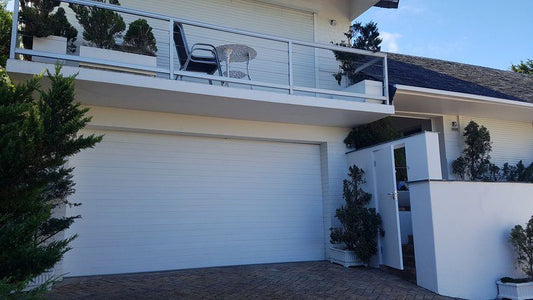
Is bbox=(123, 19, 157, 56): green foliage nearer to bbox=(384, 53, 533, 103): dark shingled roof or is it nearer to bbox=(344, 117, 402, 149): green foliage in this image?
bbox=(344, 117, 402, 149): green foliage

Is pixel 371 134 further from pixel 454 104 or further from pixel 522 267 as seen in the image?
pixel 522 267

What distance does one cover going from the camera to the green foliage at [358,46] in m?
9.07

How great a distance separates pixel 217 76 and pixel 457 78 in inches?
278

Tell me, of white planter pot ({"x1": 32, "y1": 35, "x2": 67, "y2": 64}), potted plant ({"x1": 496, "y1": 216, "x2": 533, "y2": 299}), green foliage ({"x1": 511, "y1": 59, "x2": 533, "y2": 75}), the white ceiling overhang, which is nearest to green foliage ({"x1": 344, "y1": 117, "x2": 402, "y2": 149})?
the white ceiling overhang

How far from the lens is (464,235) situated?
704cm

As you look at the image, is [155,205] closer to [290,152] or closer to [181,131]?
[181,131]

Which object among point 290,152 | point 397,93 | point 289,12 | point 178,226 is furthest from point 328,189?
point 289,12

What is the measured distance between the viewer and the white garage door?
7676 mm

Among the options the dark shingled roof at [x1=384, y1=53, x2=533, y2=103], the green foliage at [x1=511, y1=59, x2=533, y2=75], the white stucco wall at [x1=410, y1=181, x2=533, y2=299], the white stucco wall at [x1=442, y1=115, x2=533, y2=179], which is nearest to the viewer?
the white stucco wall at [x1=410, y1=181, x2=533, y2=299]

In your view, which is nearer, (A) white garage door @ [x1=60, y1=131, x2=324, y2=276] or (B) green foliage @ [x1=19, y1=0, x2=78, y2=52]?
(B) green foliage @ [x1=19, y1=0, x2=78, y2=52]

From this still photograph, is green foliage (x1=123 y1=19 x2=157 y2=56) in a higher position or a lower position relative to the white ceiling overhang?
higher

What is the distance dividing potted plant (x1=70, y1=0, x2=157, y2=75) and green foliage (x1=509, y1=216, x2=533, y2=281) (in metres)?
6.61

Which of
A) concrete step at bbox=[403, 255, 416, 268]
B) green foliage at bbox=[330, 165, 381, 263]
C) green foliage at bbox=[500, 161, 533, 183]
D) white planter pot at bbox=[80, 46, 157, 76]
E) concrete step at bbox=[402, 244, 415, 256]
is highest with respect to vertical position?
white planter pot at bbox=[80, 46, 157, 76]

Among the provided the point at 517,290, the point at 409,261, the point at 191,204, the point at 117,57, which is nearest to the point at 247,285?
the point at 191,204
